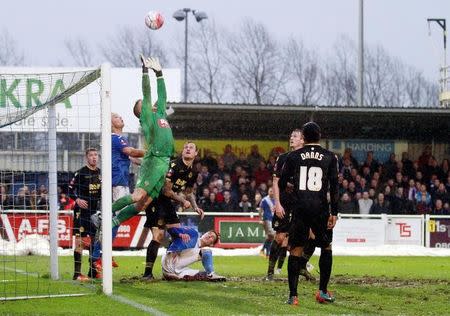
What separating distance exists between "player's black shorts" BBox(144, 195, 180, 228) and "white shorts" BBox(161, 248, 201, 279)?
460mm

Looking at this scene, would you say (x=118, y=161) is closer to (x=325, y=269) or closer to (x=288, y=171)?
(x=288, y=171)

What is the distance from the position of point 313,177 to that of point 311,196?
221 millimetres

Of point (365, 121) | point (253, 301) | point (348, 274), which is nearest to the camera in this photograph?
point (253, 301)

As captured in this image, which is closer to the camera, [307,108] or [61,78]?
[61,78]

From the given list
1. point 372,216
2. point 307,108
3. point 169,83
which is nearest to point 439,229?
point 372,216

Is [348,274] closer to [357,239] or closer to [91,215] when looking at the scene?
[91,215]

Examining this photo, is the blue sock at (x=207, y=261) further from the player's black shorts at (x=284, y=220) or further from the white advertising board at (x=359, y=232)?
the white advertising board at (x=359, y=232)

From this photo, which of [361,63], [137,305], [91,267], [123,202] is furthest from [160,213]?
[361,63]

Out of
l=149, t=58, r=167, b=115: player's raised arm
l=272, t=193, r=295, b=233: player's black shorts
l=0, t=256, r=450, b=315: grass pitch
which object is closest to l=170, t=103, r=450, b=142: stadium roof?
l=0, t=256, r=450, b=315: grass pitch

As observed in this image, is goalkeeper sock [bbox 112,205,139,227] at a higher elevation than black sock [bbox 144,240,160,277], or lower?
higher

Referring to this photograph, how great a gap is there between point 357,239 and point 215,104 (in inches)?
234

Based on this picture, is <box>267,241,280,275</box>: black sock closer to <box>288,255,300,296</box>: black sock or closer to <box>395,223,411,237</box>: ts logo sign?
<box>288,255,300,296</box>: black sock

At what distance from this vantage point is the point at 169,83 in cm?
3694

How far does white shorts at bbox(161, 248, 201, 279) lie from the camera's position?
1491 cm
